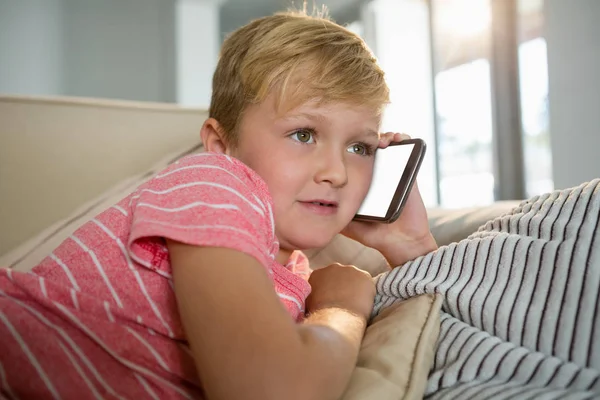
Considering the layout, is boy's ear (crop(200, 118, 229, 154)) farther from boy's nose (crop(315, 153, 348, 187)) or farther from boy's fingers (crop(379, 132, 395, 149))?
boy's fingers (crop(379, 132, 395, 149))

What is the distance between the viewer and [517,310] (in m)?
0.56

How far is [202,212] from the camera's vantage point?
512mm

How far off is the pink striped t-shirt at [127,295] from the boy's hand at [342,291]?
0.53 feet

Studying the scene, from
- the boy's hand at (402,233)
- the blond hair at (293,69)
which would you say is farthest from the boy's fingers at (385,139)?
the blond hair at (293,69)

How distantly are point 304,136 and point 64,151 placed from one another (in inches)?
27.4

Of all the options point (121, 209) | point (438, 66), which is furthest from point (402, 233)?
point (438, 66)

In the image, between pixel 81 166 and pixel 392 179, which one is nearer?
pixel 392 179

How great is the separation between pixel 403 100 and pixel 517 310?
407cm

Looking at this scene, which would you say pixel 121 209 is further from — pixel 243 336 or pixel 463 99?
pixel 463 99

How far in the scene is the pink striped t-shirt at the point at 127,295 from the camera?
0.52m

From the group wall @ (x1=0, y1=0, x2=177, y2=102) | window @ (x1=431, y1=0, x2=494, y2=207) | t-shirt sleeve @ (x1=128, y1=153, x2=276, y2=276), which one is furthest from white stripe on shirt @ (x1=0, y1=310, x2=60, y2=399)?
wall @ (x1=0, y1=0, x2=177, y2=102)

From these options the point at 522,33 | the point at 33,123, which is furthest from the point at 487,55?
the point at 33,123

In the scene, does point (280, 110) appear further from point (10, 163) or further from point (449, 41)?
point (449, 41)

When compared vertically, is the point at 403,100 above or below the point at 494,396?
above
